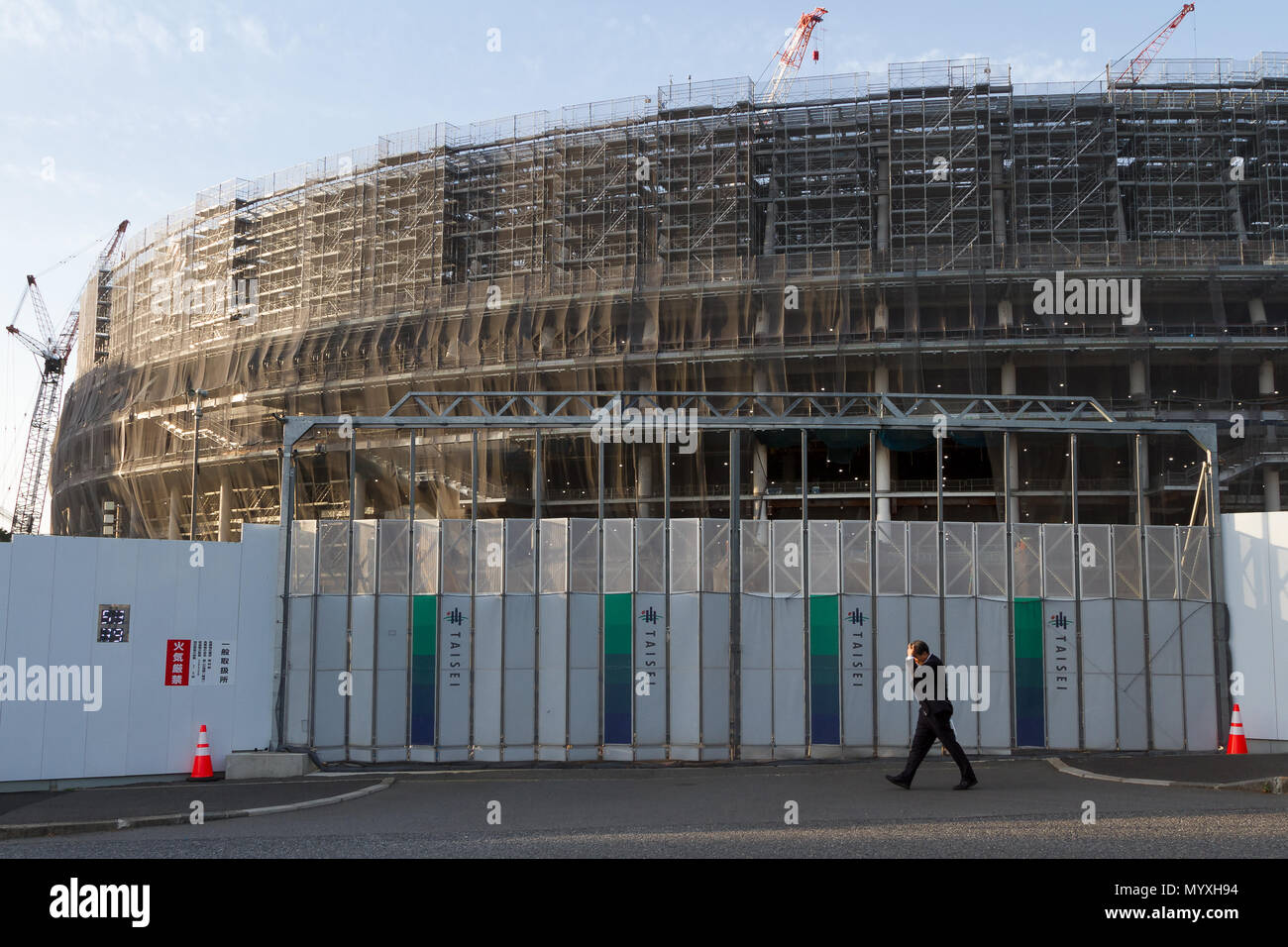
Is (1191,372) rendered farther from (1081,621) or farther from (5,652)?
(5,652)

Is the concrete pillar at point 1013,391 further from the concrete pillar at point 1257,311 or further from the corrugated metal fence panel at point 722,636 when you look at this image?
the corrugated metal fence panel at point 722,636

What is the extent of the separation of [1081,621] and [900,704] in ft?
11.8

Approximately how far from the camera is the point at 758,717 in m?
21.0

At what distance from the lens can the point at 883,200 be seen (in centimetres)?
5419

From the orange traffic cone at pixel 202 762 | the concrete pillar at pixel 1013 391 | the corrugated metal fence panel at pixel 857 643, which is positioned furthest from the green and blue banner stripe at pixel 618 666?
the concrete pillar at pixel 1013 391

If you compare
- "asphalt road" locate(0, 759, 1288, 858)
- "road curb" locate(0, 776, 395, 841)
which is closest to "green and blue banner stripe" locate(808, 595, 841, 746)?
"asphalt road" locate(0, 759, 1288, 858)

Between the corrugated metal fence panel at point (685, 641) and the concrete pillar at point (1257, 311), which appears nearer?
the corrugated metal fence panel at point (685, 641)

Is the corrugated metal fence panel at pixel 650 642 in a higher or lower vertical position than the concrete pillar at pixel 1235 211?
lower

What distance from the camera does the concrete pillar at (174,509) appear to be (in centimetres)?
5884
